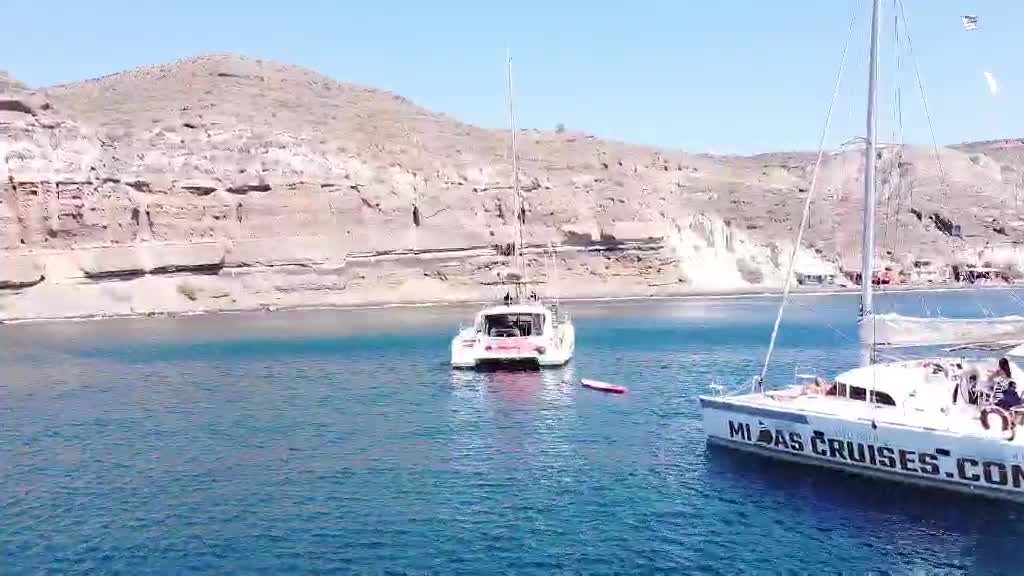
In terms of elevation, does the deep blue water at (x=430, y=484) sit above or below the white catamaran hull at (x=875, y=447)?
below

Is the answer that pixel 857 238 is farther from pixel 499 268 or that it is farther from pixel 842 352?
pixel 842 352

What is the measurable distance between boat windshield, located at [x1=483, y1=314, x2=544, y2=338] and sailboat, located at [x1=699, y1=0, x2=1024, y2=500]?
18.1 m

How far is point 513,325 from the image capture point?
144 feet

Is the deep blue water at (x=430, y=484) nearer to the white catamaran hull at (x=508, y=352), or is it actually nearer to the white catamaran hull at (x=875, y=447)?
the white catamaran hull at (x=875, y=447)

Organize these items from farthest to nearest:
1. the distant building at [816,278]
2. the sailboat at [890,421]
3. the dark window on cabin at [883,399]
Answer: the distant building at [816,278]
the dark window on cabin at [883,399]
the sailboat at [890,421]

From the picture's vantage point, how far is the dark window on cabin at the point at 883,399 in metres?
22.7

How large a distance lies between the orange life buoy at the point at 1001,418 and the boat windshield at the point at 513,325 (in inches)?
954

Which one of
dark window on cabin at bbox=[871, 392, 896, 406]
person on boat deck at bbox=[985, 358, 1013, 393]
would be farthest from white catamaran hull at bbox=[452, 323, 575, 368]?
person on boat deck at bbox=[985, 358, 1013, 393]

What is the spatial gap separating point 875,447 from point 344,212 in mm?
69505

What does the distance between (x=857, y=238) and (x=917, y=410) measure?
292 feet

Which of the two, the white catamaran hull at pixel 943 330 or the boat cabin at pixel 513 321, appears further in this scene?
the boat cabin at pixel 513 321

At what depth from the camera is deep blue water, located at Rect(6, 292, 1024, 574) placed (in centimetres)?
1841

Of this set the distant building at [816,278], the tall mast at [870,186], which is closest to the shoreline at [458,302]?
the distant building at [816,278]

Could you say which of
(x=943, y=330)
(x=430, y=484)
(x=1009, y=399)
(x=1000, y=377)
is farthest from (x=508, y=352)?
(x=1009, y=399)
